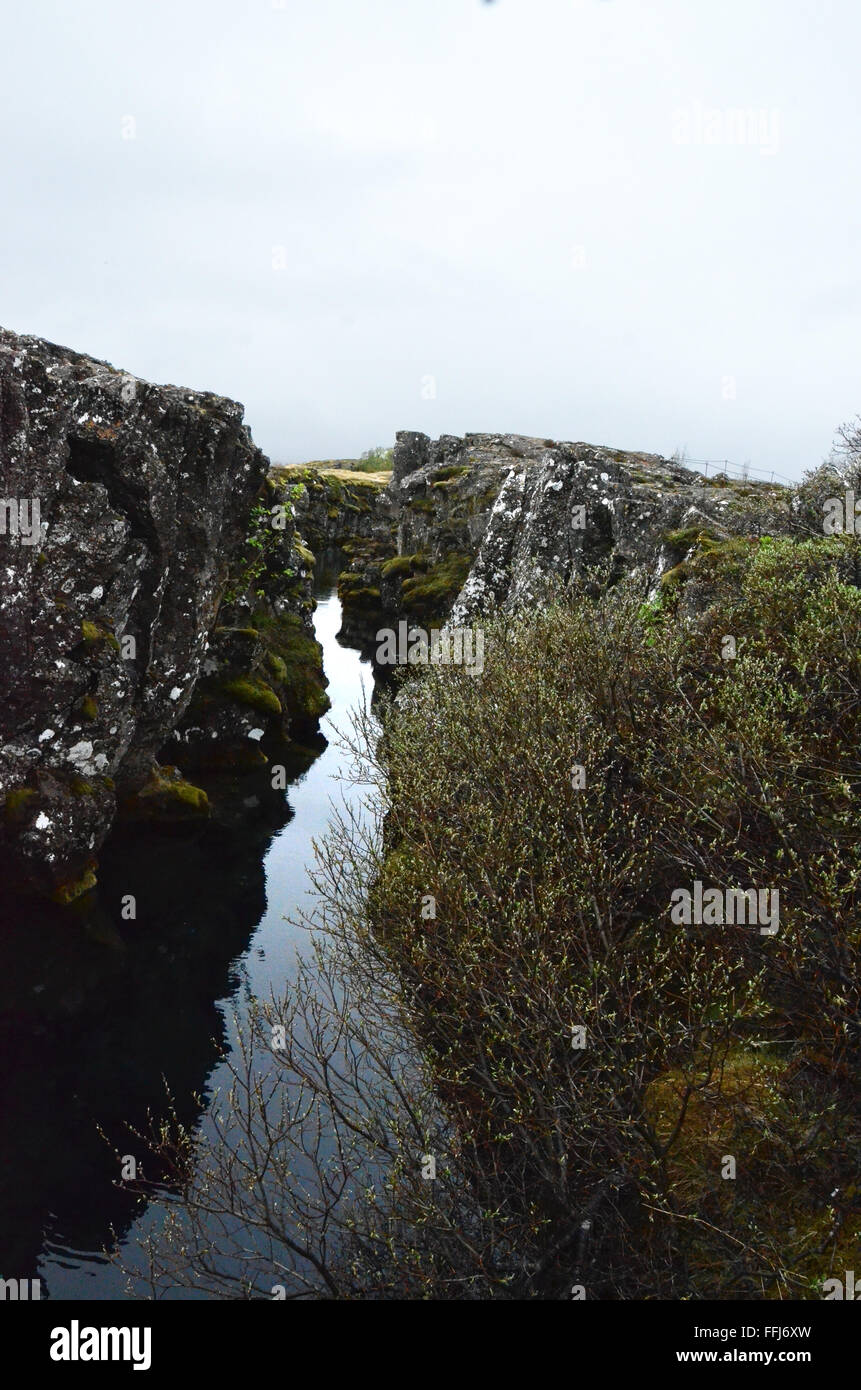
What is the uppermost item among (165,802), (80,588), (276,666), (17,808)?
(276,666)

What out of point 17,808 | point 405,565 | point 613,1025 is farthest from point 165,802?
point 405,565

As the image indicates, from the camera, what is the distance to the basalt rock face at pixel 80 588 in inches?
809

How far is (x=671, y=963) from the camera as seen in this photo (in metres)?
13.4

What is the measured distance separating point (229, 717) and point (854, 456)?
23269mm

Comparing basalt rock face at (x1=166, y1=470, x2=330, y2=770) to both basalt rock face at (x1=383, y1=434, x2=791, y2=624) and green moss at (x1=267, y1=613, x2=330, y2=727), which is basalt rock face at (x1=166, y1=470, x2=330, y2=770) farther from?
basalt rock face at (x1=383, y1=434, x2=791, y2=624)

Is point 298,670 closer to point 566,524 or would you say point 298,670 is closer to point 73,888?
point 566,524

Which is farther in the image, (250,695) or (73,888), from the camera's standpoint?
(250,695)

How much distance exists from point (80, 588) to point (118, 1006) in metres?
10.0

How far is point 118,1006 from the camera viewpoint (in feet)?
67.3

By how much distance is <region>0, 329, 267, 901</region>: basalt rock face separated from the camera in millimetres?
20547

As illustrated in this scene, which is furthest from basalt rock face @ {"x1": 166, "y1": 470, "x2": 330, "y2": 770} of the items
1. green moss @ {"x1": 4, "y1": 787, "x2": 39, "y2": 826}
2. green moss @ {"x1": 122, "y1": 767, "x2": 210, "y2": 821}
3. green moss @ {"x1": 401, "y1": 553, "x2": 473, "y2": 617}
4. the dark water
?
green moss @ {"x1": 401, "y1": 553, "x2": 473, "y2": 617}

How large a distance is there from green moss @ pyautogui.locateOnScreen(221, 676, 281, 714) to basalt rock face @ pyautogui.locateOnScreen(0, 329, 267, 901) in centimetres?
730
